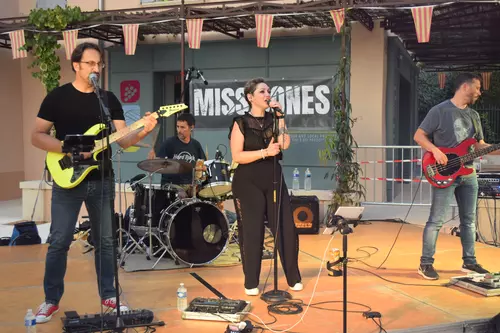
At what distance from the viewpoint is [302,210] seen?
9109 millimetres

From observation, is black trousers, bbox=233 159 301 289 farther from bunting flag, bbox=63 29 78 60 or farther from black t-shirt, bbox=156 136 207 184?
bunting flag, bbox=63 29 78 60

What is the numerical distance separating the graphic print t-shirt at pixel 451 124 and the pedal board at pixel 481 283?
1320 mm

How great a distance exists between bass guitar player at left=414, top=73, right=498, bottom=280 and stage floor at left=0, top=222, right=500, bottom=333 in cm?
63

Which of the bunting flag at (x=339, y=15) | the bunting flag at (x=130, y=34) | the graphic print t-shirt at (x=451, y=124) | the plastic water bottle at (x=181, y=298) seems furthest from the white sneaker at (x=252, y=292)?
the bunting flag at (x=130, y=34)

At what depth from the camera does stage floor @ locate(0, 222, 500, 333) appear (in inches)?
189

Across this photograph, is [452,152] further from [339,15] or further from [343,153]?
[339,15]

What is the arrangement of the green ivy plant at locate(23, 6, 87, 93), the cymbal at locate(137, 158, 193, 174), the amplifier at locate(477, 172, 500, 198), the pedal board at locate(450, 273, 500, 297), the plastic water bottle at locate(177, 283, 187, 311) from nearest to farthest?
the plastic water bottle at locate(177, 283, 187, 311) → the pedal board at locate(450, 273, 500, 297) → the cymbal at locate(137, 158, 193, 174) → the amplifier at locate(477, 172, 500, 198) → the green ivy plant at locate(23, 6, 87, 93)

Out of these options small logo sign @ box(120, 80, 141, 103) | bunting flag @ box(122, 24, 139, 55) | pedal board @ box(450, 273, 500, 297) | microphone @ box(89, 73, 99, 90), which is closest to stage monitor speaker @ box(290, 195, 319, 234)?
pedal board @ box(450, 273, 500, 297)

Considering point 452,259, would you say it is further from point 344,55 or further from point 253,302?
point 344,55

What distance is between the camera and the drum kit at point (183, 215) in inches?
264

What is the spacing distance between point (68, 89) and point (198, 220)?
2632mm

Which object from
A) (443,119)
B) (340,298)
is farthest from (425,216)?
(340,298)

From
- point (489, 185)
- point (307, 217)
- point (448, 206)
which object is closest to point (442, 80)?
point (489, 185)

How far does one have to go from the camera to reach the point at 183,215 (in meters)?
6.72
